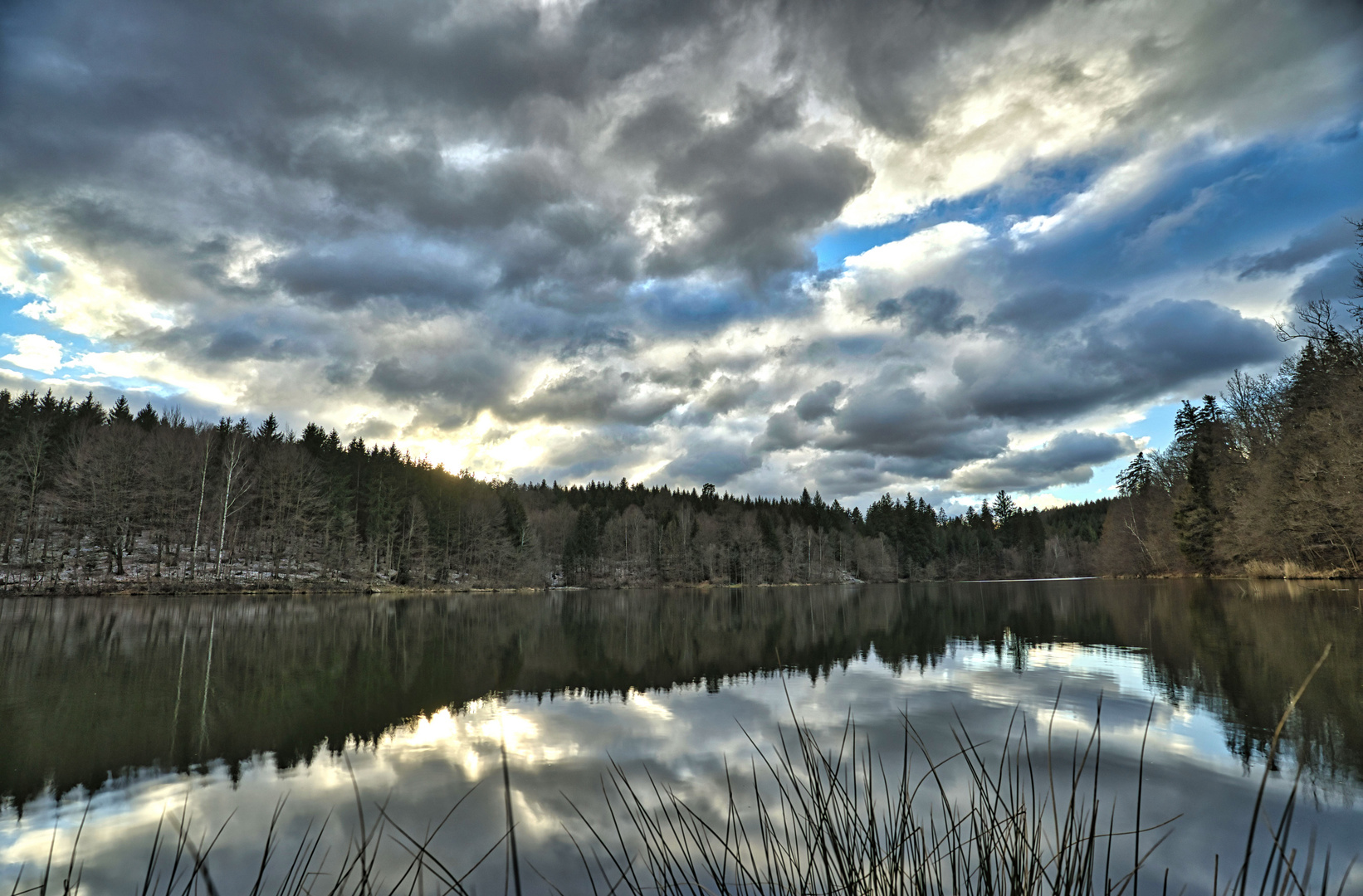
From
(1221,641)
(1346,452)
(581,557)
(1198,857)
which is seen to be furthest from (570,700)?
(581,557)

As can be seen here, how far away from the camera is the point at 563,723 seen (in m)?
13.6

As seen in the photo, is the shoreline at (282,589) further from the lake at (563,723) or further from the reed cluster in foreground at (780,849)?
the reed cluster in foreground at (780,849)

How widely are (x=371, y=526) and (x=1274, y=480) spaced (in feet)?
272

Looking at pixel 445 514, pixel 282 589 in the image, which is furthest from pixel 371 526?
pixel 282 589

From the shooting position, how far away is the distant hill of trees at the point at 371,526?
5459cm

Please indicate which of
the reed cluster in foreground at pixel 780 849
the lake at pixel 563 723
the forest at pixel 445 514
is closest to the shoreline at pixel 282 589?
the forest at pixel 445 514

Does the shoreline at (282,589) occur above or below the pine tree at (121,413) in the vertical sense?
below

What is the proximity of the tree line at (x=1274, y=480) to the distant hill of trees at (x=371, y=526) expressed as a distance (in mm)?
65295

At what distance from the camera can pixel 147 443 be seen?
6238cm

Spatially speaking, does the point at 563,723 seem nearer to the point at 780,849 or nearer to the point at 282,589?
the point at 780,849

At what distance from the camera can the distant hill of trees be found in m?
54.6

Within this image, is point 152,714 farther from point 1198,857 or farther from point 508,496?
point 508,496

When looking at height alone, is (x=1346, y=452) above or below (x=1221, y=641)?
above

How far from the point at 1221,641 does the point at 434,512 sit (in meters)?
83.7
